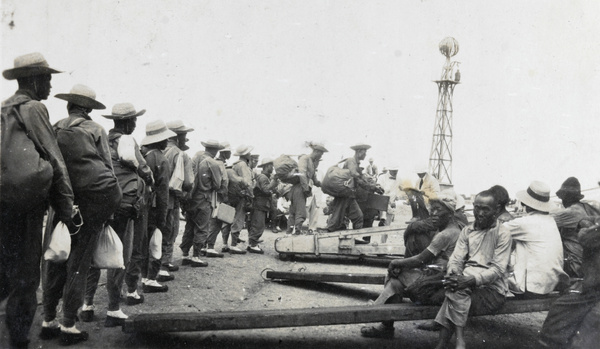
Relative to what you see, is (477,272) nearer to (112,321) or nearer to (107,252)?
(107,252)

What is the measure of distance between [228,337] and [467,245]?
2284 millimetres

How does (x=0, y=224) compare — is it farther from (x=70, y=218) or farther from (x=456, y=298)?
(x=456, y=298)

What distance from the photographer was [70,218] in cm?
352

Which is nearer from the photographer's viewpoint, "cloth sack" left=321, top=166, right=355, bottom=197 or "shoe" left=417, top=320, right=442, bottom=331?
"shoe" left=417, top=320, right=442, bottom=331

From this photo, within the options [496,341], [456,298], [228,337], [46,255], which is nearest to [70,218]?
[46,255]

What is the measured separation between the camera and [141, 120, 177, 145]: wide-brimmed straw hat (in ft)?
17.4

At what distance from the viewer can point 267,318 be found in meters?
3.88

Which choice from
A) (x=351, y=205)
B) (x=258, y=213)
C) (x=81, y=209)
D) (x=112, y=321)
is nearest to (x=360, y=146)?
(x=351, y=205)

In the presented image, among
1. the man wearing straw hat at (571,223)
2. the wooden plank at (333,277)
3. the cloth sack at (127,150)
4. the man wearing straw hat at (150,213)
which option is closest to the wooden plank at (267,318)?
the man wearing straw hat at (150,213)

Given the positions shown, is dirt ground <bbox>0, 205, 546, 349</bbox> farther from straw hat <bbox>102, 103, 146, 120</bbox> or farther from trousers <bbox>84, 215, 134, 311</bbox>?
straw hat <bbox>102, 103, 146, 120</bbox>

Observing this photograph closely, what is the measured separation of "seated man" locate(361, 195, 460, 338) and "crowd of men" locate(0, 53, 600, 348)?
Result: 1cm

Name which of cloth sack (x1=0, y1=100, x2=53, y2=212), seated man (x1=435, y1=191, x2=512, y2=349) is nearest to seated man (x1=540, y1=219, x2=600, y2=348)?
seated man (x1=435, y1=191, x2=512, y2=349)

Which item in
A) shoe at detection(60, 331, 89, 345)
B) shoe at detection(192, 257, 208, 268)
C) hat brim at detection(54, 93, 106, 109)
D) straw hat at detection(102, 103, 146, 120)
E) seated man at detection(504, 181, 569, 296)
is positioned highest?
hat brim at detection(54, 93, 106, 109)

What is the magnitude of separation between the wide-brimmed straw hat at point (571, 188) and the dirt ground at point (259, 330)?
1494mm
